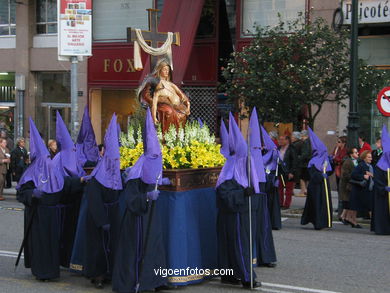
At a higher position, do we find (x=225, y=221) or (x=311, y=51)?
(x=311, y=51)

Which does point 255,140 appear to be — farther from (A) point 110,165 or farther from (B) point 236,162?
(A) point 110,165

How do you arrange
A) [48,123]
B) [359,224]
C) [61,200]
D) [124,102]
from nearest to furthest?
1. [61,200]
2. [359,224]
3. [124,102]
4. [48,123]

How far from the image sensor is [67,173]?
9914 millimetres

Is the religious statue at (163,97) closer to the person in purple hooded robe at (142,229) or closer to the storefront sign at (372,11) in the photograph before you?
the person in purple hooded robe at (142,229)

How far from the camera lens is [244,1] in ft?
75.9

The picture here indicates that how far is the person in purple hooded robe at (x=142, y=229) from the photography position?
853 cm

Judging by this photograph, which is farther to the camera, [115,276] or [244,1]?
[244,1]

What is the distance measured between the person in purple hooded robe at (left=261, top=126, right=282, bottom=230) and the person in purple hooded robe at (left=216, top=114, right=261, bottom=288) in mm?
3523

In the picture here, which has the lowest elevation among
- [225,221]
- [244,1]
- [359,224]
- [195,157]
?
[359,224]

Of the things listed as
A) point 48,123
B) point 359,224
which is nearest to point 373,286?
point 359,224

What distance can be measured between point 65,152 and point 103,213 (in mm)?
1380

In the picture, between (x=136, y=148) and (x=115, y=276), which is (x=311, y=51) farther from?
(x=115, y=276)

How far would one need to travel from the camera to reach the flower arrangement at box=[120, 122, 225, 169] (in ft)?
31.1

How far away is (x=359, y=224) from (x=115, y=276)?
316 inches
